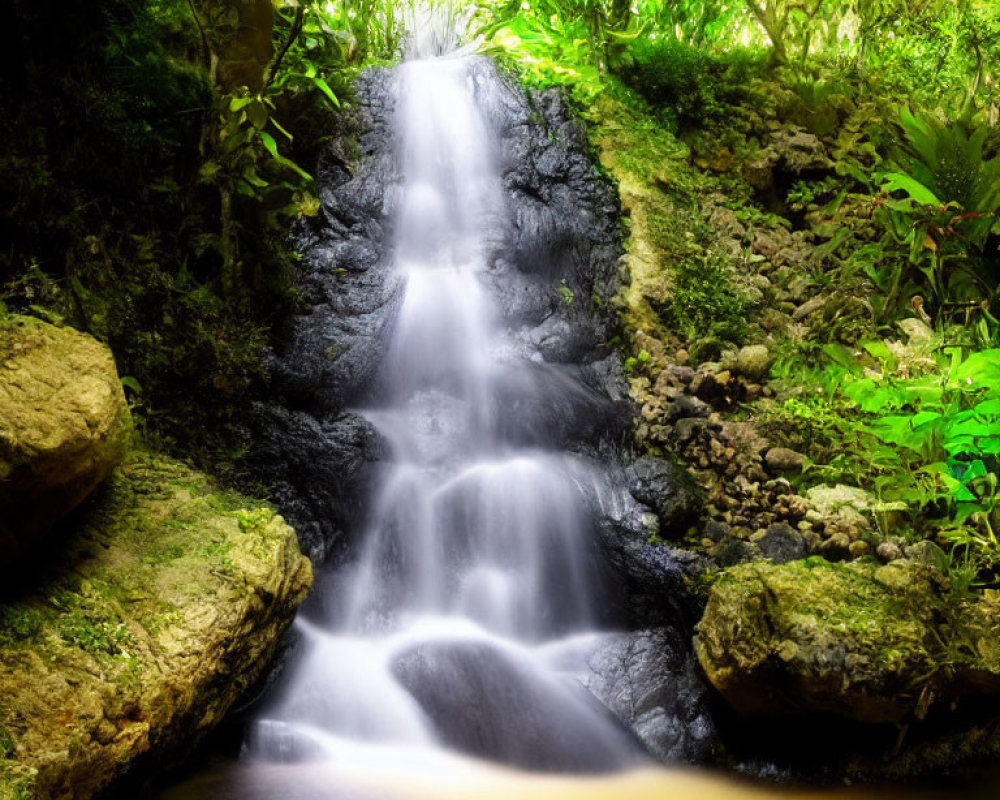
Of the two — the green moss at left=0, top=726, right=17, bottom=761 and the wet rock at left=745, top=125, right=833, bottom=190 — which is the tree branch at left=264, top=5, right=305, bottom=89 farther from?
the wet rock at left=745, top=125, right=833, bottom=190

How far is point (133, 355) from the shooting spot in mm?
3779

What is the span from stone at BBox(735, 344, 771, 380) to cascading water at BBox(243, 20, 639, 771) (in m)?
1.39

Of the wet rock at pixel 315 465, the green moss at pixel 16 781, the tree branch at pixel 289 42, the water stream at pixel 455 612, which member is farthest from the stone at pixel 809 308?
the green moss at pixel 16 781

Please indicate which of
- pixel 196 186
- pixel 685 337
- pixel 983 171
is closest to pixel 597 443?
pixel 685 337

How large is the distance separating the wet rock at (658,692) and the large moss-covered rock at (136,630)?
5.25 ft

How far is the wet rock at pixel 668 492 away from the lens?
391cm

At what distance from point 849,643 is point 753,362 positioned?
90.3 inches

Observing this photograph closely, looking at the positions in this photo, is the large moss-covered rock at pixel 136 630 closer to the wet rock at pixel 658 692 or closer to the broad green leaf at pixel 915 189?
the wet rock at pixel 658 692

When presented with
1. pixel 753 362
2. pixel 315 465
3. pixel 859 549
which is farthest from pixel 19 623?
pixel 753 362

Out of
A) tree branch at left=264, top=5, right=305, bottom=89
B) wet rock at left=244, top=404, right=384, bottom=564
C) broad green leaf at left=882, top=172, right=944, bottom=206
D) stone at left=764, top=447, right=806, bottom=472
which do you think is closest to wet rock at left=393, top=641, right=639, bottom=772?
wet rock at left=244, top=404, right=384, bottom=564

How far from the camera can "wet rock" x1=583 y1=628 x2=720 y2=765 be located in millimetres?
3189

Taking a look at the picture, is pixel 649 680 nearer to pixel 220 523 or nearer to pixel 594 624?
pixel 594 624

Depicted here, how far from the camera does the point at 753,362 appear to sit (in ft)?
15.7

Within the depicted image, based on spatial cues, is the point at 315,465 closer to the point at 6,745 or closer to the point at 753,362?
the point at 6,745
